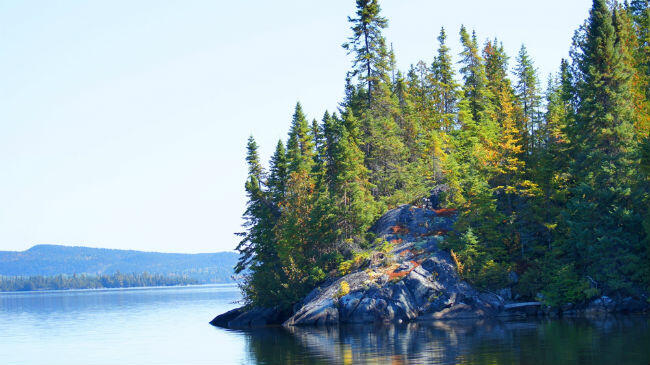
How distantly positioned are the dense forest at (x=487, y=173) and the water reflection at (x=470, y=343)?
700 cm

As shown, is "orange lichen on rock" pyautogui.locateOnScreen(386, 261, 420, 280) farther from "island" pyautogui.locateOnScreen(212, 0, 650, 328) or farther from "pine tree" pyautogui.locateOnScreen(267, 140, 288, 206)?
"pine tree" pyautogui.locateOnScreen(267, 140, 288, 206)

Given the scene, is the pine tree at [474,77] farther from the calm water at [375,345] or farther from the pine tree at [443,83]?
the calm water at [375,345]

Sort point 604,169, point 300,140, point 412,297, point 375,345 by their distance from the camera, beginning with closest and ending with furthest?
point 375,345, point 604,169, point 412,297, point 300,140

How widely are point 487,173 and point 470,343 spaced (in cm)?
2766

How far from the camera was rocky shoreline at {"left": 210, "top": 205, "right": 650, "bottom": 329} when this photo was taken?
5066 centimetres

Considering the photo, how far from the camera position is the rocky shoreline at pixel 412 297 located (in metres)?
50.7

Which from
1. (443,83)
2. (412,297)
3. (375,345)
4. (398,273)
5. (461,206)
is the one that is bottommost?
(375,345)

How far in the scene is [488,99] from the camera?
250 ft

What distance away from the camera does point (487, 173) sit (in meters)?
57.3

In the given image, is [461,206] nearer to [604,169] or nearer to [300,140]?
[604,169]

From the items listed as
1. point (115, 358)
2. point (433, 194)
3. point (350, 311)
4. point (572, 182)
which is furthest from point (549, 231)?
point (115, 358)

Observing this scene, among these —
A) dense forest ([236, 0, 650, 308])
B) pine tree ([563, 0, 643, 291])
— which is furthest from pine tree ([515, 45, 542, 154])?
pine tree ([563, 0, 643, 291])

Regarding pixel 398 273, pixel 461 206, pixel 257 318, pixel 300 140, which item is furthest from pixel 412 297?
pixel 300 140

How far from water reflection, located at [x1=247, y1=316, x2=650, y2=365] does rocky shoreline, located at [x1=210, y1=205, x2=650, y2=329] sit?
11.5 feet
